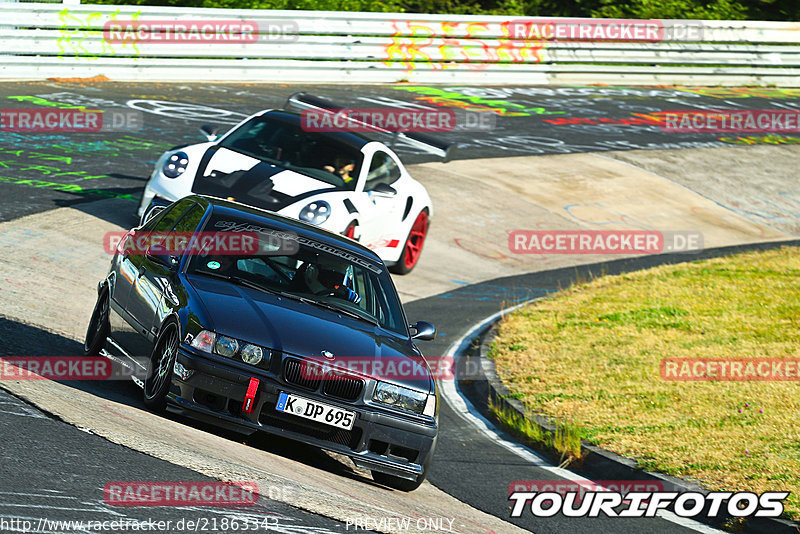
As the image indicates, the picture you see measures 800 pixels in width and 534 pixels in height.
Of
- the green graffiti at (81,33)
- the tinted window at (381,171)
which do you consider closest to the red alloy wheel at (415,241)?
the tinted window at (381,171)

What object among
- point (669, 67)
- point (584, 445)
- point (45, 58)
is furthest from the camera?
point (669, 67)

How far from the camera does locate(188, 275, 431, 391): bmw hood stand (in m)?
6.75

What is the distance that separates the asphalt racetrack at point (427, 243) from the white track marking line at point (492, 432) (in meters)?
0.04

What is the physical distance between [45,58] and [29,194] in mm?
7984

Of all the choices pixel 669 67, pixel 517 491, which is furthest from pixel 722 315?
pixel 669 67

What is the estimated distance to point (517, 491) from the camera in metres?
7.86

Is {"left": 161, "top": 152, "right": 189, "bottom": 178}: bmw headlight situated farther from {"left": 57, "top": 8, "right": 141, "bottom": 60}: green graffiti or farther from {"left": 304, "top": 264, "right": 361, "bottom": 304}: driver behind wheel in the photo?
{"left": 57, "top": 8, "right": 141, "bottom": 60}: green graffiti

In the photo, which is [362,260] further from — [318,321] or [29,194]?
[29,194]

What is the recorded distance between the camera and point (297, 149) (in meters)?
13.1

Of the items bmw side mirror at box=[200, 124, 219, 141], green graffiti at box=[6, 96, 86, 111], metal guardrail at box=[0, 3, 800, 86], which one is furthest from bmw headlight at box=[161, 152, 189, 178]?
metal guardrail at box=[0, 3, 800, 86]

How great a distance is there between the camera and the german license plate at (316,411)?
6.62 metres

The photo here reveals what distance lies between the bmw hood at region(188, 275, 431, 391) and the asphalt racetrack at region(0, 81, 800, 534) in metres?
0.71

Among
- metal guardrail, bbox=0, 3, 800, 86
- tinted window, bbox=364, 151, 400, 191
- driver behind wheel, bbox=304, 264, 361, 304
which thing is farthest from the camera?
A: metal guardrail, bbox=0, 3, 800, 86

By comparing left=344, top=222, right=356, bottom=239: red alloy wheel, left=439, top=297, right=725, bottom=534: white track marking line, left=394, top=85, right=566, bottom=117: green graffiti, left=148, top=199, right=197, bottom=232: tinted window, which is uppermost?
left=148, top=199, right=197, bottom=232: tinted window
